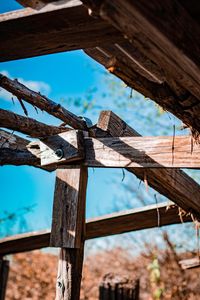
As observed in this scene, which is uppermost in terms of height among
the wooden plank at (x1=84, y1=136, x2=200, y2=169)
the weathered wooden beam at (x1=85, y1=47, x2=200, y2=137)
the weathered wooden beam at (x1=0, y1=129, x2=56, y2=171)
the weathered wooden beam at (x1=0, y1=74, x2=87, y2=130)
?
the weathered wooden beam at (x1=0, y1=74, x2=87, y2=130)

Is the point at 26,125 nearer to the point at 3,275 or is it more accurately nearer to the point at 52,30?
the point at 52,30

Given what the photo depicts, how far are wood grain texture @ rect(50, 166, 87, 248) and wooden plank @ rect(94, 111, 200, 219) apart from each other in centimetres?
34

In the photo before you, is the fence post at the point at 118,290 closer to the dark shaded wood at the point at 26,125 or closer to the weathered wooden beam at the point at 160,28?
the dark shaded wood at the point at 26,125

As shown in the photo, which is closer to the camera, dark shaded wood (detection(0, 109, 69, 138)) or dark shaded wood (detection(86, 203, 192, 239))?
dark shaded wood (detection(0, 109, 69, 138))

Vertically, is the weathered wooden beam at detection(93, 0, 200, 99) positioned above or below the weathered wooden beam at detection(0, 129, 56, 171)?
below

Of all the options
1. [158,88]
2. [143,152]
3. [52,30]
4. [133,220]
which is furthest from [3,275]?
[52,30]

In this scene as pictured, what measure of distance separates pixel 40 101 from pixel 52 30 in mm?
1274

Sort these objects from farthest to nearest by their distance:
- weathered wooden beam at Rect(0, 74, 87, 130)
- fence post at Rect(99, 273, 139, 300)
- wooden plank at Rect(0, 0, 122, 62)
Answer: fence post at Rect(99, 273, 139, 300)
weathered wooden beam at Rect(0, 74, 87, 130)
wooden plank at Rect(0, 0, 122, 62)

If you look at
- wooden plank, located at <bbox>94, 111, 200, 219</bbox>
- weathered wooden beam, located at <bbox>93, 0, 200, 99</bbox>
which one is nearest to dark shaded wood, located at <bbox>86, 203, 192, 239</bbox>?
wooden plank, located at <bbox>94, 111, 200, 219</bbox>

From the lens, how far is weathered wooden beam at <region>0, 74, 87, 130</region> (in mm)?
3075

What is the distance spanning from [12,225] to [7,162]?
7.21 metres

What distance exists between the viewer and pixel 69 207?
335 centimetres

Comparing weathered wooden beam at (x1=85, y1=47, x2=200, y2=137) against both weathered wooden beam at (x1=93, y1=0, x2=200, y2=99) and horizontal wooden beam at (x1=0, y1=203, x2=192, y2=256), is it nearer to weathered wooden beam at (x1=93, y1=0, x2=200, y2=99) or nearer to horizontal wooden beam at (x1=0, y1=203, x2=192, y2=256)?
weathered wooden beam at (x1=93, y1=0, x2=200, y2=99)

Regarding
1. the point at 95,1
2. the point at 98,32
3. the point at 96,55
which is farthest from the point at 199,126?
the point at 95,1
